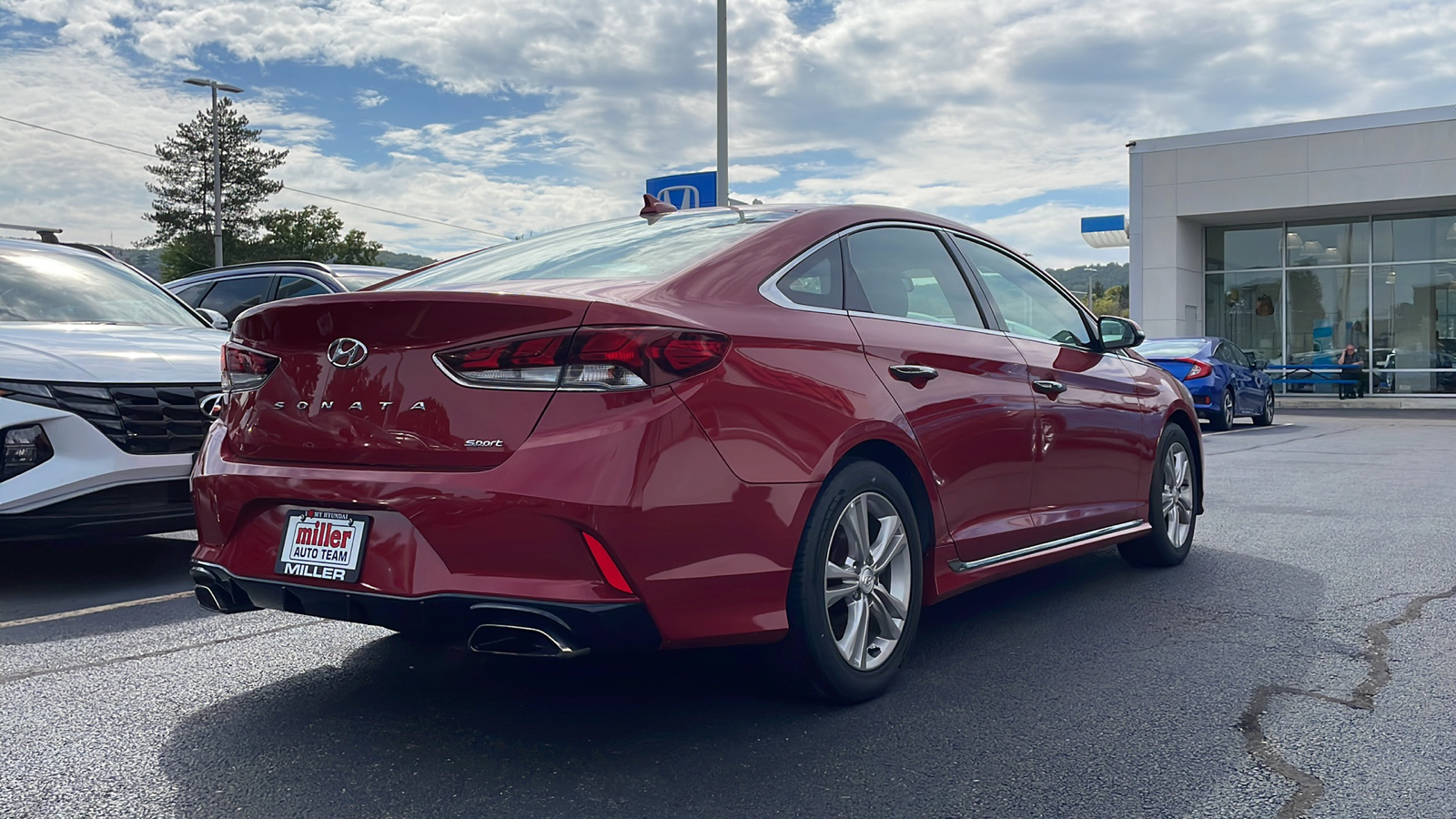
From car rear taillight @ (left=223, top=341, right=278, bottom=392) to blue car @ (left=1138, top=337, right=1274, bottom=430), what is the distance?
1568 cm

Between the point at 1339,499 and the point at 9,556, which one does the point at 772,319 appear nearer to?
the point at 9,556

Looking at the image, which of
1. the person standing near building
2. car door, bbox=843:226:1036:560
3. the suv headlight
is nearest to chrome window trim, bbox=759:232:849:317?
car door, bbox=843:226:1036:560

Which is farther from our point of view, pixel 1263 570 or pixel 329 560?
pixel 1263 570

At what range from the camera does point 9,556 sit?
21.6ft

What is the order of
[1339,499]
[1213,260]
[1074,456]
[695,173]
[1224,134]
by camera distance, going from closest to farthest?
[1074,456] → [1339,499] → [695,173] → [1224,134] → [1213,260]

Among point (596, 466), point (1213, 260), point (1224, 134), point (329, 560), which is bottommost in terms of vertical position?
point (329, 560)

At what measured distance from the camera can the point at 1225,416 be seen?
59.7 feet

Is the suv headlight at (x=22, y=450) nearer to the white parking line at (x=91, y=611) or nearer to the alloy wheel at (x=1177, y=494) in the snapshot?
the white parking line at (x=91, y=611)

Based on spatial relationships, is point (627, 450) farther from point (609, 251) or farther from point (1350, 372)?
point (1350, 372)

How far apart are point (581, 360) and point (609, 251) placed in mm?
951

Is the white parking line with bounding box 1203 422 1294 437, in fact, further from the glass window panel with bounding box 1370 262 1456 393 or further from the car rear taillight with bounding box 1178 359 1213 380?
the glass window panel with bounding box 1370 262 1456 393

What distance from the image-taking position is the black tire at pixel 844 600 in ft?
11.5

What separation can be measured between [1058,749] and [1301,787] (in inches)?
23.6

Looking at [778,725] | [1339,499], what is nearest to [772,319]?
[778,725]
